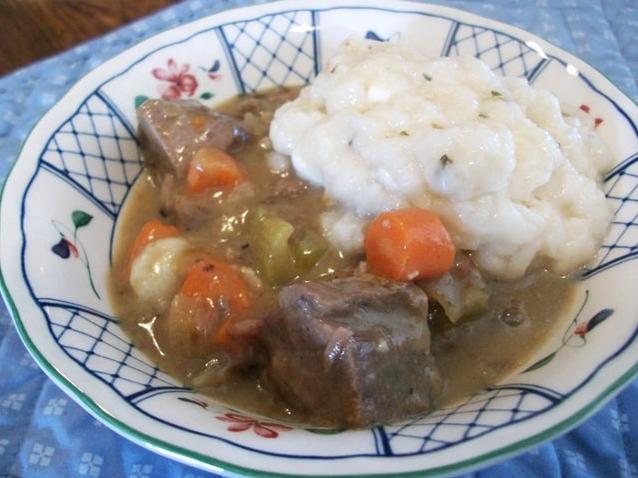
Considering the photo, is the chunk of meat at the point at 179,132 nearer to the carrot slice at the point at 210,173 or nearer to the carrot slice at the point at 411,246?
the carrot slice at the point at 210,173

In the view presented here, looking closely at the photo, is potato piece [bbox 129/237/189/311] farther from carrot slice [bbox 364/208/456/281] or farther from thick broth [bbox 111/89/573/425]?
carrot slice [bbox 364/208/456/281]

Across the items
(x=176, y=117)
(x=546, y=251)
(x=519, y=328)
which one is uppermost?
(x=176, y=117)

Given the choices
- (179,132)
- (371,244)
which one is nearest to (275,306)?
(371,244)

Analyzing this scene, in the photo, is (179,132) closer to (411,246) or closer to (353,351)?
(411,246)

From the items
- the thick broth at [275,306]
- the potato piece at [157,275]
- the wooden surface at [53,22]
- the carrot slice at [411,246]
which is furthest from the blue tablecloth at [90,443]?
the wooden surface at [53,22]

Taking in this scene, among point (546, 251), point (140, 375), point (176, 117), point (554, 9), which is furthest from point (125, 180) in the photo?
point (554, 9)

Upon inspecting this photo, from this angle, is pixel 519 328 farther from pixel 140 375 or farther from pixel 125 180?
pixel 125 180

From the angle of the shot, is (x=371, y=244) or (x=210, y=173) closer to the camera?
(x=371, y=244)
